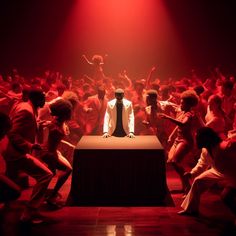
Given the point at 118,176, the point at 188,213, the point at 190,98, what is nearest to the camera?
the point at 188,213

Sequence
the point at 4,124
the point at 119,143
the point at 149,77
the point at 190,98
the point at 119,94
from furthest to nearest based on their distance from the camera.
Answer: the point at 149,77
the point at 119,94
the point at 119,143
the point at 190,98
the point at 4,124

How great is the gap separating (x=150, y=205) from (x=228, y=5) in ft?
20.1

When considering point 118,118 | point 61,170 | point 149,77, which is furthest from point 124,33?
point 61,170

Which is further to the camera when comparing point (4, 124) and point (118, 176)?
point (118, 176)

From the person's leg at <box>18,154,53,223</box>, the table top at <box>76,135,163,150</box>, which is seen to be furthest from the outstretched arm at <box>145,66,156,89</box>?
the person's leg at <box>18,154,53,223</box>

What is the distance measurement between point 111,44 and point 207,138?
230 inches

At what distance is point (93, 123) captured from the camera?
895cm

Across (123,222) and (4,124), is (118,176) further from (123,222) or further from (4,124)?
(4,124)

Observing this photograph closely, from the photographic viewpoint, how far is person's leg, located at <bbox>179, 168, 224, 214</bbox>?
496 cm

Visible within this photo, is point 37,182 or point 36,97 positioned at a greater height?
point 36,97

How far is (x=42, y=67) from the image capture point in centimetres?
1016

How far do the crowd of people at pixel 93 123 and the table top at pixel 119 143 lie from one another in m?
0.26

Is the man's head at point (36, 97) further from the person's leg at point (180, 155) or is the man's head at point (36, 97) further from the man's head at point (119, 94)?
the man's head at point (119, 94)

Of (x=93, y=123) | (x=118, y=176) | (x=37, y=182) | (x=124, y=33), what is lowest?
(x=93, y=123)
